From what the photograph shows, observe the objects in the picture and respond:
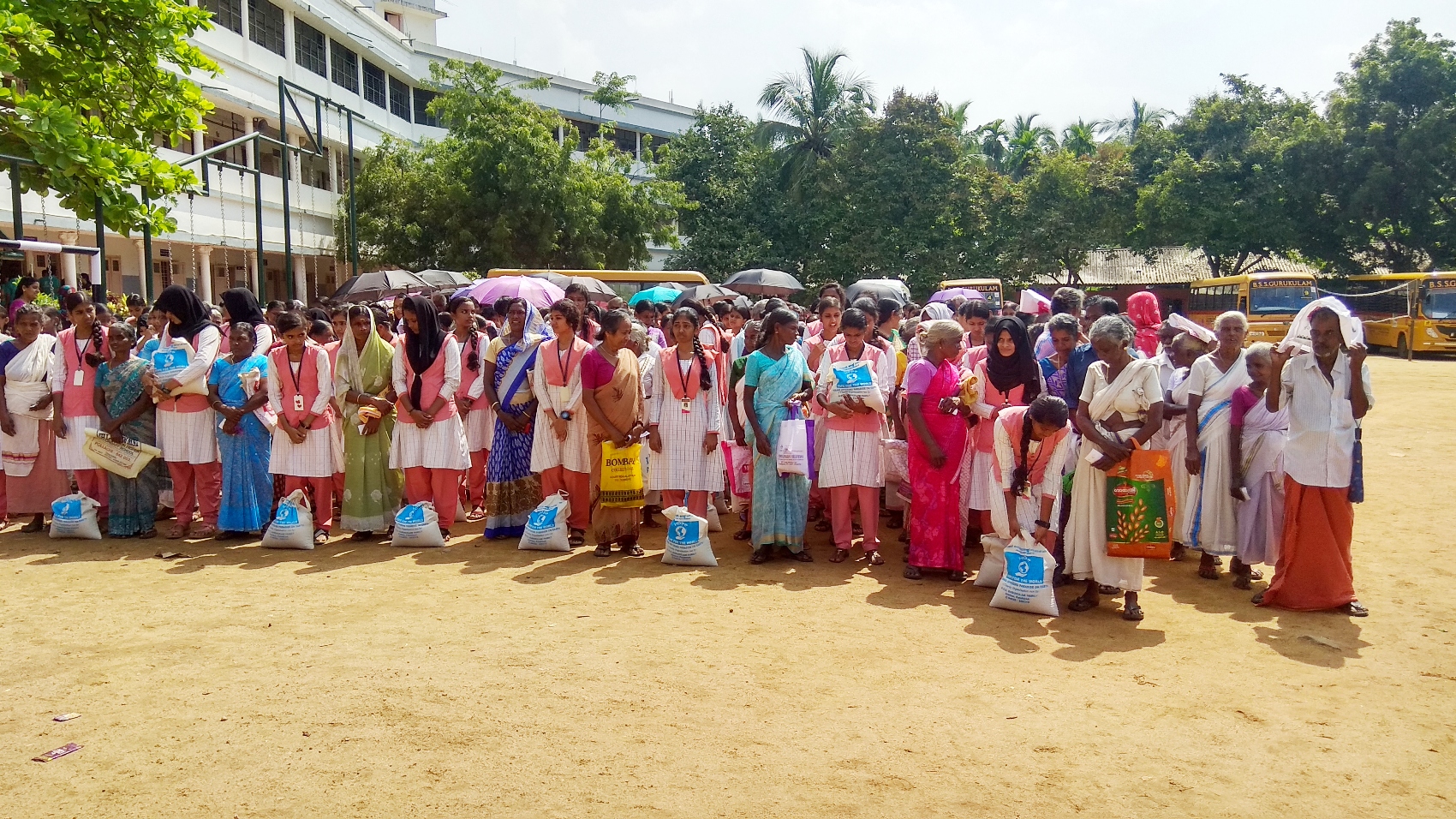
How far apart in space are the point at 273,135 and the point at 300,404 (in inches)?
915

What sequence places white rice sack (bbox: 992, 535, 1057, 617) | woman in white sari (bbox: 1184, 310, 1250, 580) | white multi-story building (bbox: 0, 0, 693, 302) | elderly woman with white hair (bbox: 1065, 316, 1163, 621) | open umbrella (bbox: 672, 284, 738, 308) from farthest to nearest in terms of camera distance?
white multi-story building (bbox: 0, 0, 693, 302) < open umbrella (bbox: 672, 284, 738, 308) < woman in white sari (bbox: 1184, 310, 1250, 580) < white rice sack (bbox: 992, 535, 1057, 617) < elderly woman with white hair (bbox: 1065, 316, 1163, 621)

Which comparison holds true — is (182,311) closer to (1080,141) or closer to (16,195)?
(16,195)

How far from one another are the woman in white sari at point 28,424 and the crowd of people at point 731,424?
0.02m

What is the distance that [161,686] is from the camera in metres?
4.61

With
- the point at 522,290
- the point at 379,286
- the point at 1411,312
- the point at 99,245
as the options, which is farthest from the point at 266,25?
the point at 1411,312

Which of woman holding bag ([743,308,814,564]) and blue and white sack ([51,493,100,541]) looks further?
blue and white sack ([51,493,100,541])

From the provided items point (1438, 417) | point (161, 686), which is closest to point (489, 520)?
point (161, 686)

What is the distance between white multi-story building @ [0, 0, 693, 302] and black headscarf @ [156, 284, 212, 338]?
7.69 metres

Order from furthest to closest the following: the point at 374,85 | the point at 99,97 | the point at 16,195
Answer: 1. the point at 374,85
2. the point at 99,97
3. the point at 16,195

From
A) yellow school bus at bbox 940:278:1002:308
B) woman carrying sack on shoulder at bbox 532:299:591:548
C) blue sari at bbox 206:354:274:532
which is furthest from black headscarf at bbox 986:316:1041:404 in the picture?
yellow school bus at bbox 940:278:1002:308

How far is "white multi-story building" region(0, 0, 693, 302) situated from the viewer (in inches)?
890

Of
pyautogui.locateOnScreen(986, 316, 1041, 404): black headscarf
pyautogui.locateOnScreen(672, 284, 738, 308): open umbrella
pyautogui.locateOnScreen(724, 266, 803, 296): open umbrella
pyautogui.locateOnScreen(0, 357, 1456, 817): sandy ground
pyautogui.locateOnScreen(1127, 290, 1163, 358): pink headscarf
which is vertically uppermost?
pyautogui.locateOnScreen(724, 266, 803, 296): open umbrella

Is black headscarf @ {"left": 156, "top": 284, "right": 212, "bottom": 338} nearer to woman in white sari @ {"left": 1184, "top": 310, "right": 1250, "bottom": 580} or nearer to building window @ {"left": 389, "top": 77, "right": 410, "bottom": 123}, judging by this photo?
woman in white sari @ {"left": 1184, "top": 310, "right": 1250, "bottom": 580}

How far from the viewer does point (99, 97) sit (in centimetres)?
1103
